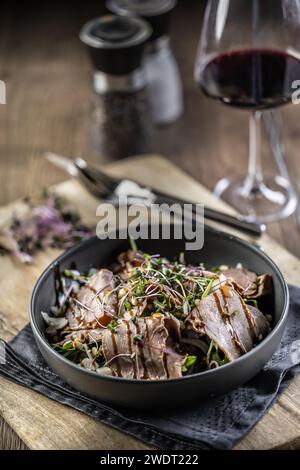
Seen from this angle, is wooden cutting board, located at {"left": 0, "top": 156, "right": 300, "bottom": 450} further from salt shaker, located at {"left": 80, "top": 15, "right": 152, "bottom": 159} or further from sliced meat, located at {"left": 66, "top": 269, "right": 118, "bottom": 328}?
salt shaker, located at {"left": 80, "top": 15, "right": 152, "bottom": 159}

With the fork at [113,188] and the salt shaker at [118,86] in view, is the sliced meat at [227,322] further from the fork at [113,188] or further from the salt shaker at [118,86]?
the salt shaker at [118,86]

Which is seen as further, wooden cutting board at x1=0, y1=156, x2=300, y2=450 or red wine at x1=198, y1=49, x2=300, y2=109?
red wine at x1=198, y1=49, x2=300, y2=109

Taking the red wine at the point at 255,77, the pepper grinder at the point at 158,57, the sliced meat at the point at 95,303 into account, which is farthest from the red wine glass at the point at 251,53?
the sliced meat at the point at 95,303

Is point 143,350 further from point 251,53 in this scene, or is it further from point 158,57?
point 158,57

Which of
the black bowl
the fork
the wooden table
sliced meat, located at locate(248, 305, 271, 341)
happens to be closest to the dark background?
the wooden table

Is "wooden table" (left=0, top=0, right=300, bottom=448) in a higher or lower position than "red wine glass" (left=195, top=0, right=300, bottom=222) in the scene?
lower

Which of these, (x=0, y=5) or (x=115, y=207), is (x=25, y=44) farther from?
(x=115, y=207)

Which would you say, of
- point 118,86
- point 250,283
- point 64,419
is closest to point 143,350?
point 64,419
